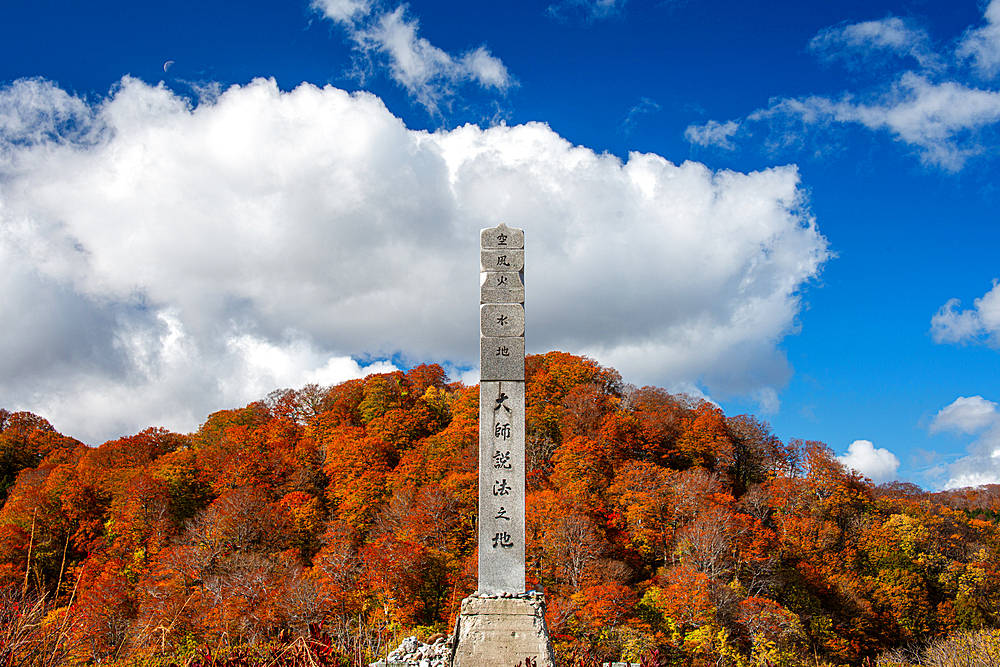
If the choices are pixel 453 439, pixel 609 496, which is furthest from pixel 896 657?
pixel 453 439

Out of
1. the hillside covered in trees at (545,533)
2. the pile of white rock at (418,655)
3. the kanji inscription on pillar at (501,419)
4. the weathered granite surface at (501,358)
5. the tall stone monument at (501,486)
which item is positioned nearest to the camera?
the tall stone monument at (501,486)

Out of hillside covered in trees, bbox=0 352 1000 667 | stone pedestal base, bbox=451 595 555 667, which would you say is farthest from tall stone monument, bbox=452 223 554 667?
hillside covered in trees, bbox=0 352 1000 667

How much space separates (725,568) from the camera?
23.0m

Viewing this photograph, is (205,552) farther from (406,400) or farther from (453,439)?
(406,400)

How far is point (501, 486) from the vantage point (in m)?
7.61

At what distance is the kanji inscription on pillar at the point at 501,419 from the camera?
7414 millimetres

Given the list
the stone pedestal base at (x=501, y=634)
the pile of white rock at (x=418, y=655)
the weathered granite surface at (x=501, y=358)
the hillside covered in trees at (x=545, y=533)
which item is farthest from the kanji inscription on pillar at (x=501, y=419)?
the hillside covered in trees at (x=545, y=533)

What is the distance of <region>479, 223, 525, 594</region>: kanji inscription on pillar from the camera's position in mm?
7414

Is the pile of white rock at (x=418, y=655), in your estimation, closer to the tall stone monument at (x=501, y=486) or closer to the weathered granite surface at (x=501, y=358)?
the tall stone monument at (x=501, y=486)

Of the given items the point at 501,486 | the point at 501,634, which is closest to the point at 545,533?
the point at 501,486

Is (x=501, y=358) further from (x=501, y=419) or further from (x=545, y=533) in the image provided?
(x=545, y=533)

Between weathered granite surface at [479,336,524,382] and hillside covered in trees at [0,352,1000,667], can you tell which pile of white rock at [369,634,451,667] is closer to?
hillside covered in trees at [0,352,1000,667]

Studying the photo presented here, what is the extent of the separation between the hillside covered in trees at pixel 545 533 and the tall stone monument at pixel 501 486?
961 cm

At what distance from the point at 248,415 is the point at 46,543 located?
14575 millimetres
